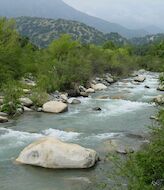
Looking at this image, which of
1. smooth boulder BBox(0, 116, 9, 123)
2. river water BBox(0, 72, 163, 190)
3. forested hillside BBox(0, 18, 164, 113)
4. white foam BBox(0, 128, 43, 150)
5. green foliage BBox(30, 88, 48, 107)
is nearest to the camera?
river water BBox(0, 72, 163, 190)

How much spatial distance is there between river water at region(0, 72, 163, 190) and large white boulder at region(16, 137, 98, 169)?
357mm

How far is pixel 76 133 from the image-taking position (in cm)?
2428

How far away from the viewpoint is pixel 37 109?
1287 inches

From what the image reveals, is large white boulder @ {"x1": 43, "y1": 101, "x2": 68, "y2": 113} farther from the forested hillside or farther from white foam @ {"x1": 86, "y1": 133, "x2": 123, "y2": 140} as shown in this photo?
white foam @ {"x1": 86, "y1": 133, "x2": 123, "y2": 140}

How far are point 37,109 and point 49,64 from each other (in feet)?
47.6

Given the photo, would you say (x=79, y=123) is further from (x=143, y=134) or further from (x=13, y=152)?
(x=13, y=152)

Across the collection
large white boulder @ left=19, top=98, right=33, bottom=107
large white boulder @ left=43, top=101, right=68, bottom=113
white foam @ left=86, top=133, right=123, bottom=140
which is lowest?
large white boulder @ left=19, top=98, right=33, bottom=107

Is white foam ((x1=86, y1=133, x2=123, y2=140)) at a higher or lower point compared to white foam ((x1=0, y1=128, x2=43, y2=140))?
higher

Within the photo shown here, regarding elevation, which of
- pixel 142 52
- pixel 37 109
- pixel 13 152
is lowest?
pixel 142 52

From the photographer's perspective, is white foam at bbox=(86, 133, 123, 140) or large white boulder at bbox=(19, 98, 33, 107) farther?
large white boulder at bbox=(19, 98, 33, 107)

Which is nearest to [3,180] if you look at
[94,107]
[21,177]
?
[21,177]

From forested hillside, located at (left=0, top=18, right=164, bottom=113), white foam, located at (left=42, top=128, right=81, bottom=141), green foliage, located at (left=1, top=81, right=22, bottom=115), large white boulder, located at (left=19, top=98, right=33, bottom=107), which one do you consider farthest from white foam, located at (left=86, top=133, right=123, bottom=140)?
large white boulder, located at (left=19, top=98, right=33, bottom=107)

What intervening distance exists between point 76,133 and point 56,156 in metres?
6.53

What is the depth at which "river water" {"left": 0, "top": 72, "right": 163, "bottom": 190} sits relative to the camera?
1623 centimetres
